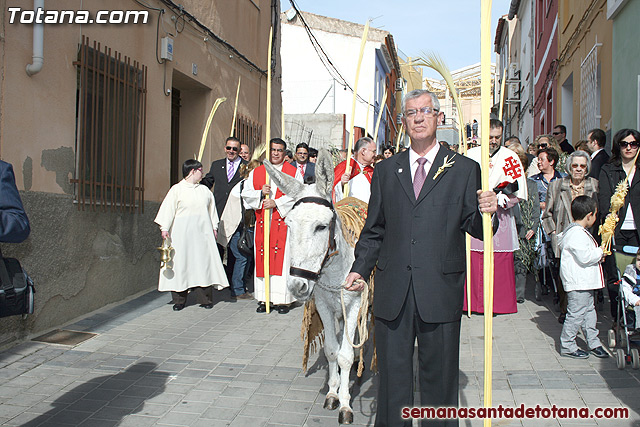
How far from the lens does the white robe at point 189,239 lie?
745cm

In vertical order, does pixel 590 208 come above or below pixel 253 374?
above

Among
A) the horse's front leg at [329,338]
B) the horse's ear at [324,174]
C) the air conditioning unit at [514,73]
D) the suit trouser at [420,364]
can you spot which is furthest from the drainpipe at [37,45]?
the air conditioning unit at [514,73]

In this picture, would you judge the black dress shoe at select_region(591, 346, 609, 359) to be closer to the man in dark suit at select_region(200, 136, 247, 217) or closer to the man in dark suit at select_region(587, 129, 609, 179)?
the man in dark suit at select_region(587, 129, 609, 179)

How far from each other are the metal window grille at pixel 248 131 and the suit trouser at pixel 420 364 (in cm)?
890

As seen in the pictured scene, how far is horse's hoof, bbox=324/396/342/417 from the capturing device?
165 inches

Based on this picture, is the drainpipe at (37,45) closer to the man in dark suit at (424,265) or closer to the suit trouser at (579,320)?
the man in dark suit at (424,265)

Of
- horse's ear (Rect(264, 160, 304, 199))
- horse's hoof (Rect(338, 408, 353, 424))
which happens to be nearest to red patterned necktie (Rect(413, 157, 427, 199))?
horse's ear (Rect(264, 160, 304, 199))

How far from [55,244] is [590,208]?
5.55 metres

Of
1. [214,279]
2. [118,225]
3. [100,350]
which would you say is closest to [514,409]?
[100,350]

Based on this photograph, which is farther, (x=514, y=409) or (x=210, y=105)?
(x=210, y=105)

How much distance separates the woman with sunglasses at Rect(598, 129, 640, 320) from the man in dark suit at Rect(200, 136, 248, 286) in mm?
4997

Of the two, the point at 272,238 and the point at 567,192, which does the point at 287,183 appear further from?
the point at 567,192

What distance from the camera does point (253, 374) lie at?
16.4ft

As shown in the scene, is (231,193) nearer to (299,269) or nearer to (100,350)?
(100,350)
